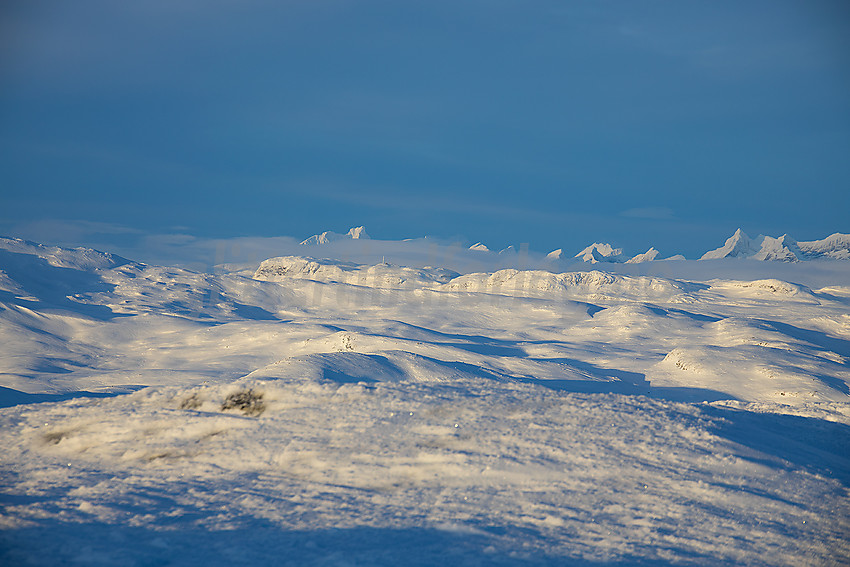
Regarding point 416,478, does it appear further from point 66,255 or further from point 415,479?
point 66,255

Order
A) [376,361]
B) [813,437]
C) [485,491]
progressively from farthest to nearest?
[376,361]
[813,437]
[485,491]

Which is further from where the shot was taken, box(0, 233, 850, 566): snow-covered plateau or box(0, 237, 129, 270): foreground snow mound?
box(0, 237, 129, 270): foreground snow mound

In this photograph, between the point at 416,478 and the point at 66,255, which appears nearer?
the point at 416,478

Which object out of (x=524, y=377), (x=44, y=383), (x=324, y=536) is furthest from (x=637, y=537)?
(x=44, y=383)

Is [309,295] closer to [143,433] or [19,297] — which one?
[19,297]

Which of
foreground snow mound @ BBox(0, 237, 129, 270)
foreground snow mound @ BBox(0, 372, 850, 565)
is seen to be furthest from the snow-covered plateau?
foreground snow mound @ BBox(0, 237, 129, 270)

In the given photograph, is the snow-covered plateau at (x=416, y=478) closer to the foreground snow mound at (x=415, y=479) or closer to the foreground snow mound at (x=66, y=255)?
the foreground snow mound at (x=415, y=479)

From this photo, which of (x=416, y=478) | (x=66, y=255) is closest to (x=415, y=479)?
(x=416, y=478)

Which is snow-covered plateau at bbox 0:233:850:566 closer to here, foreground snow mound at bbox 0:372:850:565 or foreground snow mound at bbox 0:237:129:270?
foreground snow mound at bbox 0:372:850:565

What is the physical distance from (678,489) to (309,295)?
138m

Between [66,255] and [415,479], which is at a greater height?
[66,255]

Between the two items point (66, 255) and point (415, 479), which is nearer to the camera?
point (415, 479)

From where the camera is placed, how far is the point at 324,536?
314 inches

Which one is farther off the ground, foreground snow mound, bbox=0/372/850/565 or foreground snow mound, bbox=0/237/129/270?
foreground snow mound, bbox=0/237/129/270
